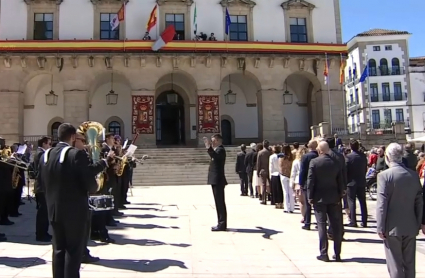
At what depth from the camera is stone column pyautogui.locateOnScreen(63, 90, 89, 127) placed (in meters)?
27.7

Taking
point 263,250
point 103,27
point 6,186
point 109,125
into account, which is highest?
point 103,27

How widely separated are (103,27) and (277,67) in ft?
43.4

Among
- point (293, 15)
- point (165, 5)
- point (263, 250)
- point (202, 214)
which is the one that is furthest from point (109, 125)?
point (263, 250)

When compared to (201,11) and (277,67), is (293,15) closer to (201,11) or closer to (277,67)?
(277,67)

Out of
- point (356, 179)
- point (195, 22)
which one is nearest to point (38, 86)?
point (195, 22)

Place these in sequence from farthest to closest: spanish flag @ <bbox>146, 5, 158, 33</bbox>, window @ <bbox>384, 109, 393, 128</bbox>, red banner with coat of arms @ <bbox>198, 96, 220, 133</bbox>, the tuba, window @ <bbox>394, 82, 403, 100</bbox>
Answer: window @ <bbox>394, 82, 403, 100</bbox>, window @ <bbox>384, 109, 393, 128</bbox>, red banner with coat of arms @ <bbox>198, 96, 220, 133</bbox>, spanish flag @ <bbox>146, 5, 158, 33</bbox>, the tuba

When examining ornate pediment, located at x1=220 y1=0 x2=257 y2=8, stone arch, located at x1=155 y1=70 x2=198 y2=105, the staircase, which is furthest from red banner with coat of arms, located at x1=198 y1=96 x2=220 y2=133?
ornate pediment, located at x1=220 y1=0 x2=257 y2=8

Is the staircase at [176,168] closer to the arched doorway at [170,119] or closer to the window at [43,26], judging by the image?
the arched doorway at [170,119]

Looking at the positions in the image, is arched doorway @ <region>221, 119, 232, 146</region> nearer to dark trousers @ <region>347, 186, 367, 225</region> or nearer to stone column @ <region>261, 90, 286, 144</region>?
stone column @ <region>261, 90, 286, 144</region>

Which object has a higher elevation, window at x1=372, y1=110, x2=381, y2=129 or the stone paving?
window at x1=372, y1=110, x2=381, y2=129

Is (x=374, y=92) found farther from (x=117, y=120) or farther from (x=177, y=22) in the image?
(x=117, y=120)

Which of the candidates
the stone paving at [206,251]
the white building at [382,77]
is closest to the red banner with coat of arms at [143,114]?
the stone paving at [206,251]

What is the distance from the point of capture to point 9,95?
90.6ft

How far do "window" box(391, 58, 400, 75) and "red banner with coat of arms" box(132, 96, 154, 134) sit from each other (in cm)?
4096
